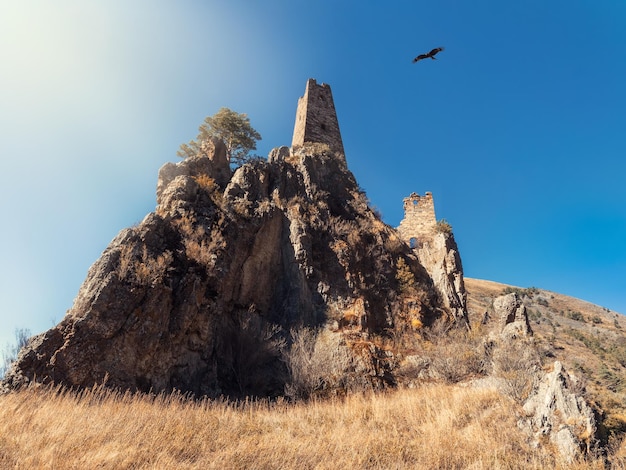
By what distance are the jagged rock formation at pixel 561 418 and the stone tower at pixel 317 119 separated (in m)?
22.7

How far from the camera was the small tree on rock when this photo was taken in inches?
1167

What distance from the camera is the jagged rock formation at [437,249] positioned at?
66.6 ft

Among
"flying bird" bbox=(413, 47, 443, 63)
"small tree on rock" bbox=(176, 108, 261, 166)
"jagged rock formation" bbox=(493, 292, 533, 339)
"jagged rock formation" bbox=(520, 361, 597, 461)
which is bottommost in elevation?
"jagged rock formation" bbox=(520, 361, 597, 461)

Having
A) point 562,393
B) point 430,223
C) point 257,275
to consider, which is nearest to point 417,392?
point 562,393

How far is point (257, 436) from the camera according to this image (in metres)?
7.32

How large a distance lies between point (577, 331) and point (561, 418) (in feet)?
157

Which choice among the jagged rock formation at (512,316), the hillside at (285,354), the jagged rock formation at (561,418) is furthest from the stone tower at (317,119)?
the jagged rock formation at (561,418)

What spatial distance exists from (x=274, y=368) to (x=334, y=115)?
2272cm

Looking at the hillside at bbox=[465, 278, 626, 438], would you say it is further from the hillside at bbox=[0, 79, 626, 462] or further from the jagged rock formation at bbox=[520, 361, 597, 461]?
the jagged rock formation at bbox=[520, 361, 597, 461]

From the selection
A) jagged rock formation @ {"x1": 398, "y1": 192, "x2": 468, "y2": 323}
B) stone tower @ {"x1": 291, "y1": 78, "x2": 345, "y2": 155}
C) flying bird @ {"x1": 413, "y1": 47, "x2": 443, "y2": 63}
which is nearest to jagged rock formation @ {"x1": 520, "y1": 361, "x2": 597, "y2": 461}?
flying bird @ {"x1": 413, "y1": 47, "x2": 443, "y2": 63}

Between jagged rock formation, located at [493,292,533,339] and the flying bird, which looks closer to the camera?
the flying bird

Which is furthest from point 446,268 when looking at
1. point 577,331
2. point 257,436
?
point 577,331

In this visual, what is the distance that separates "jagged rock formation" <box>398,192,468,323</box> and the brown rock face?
1.27 m

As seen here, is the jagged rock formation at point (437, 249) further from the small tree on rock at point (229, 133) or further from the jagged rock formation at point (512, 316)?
the small tree on rock at point (229, 133)
